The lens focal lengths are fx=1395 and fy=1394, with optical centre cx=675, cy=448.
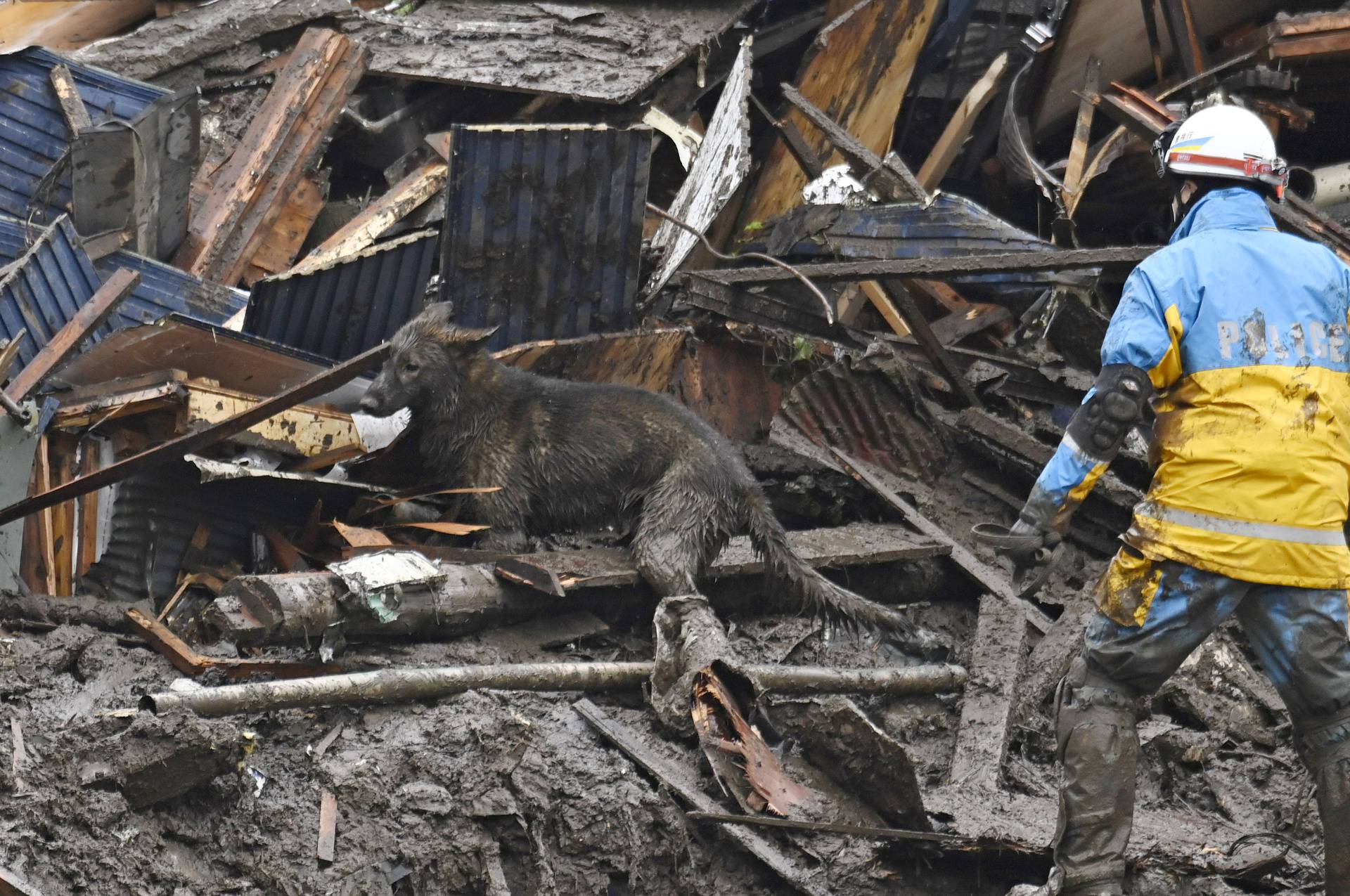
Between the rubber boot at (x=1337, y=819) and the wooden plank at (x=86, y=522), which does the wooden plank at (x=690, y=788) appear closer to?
the rubber boot at (x=1337, y=819)

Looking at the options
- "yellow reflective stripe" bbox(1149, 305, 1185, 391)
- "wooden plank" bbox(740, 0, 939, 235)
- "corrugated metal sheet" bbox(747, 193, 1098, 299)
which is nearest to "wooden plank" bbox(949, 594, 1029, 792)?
"yellow reflective stripe" bbox(1149, 305, 1185, 391)

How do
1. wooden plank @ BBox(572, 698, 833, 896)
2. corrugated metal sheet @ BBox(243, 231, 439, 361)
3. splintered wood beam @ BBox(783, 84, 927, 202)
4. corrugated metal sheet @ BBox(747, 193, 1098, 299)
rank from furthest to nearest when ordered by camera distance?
splintered wood beam @ BBox(783, 84, 927, 202) < corrugated metal sheet @ BBox(747, 193, 1098, 299) < corrugated metal sheet @ BBox(243, 231, 439, 361) < wooden plank @ BBox(572, 698, 833, 896)

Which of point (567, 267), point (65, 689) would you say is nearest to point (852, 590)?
point (567, 267)

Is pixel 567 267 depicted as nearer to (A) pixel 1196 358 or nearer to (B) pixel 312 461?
(B) pixel 312 461

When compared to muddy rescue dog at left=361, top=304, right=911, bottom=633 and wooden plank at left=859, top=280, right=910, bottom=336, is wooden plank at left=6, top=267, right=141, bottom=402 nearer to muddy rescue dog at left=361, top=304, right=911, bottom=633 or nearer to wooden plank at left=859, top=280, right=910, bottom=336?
muddy rescue dog at left=361, top=304, right=911, bottom=633

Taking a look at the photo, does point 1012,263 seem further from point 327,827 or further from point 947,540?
point 327,827

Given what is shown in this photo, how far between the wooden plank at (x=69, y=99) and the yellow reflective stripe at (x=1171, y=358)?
6540 millimetres

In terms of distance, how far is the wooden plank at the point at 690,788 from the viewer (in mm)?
5145

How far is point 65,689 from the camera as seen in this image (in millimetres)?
5188

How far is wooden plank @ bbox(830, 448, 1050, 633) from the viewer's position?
7.34 m

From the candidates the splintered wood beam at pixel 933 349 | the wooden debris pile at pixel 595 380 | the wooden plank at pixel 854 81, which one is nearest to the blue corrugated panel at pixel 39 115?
the wooden debris pile at pixel 595 380

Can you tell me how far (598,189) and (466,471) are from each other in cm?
211

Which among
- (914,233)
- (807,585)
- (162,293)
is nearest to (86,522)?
(162,293)

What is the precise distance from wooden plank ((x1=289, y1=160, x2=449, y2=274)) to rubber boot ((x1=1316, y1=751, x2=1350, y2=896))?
21.0 ft
